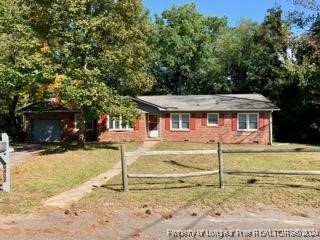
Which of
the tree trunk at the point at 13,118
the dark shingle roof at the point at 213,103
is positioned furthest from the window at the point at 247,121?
the tree trunk at the point at 13,118

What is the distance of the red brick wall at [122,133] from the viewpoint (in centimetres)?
3950

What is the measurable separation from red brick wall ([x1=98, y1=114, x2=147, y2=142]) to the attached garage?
4.02 meters

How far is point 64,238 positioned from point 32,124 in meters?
34.9

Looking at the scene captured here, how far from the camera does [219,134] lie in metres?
39.2

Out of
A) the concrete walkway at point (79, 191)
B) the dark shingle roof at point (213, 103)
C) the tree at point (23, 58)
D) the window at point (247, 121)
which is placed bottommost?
the concrete walkway at point (79, 191)

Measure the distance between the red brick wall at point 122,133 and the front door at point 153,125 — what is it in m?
0.90

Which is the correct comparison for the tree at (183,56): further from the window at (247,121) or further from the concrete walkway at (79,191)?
the concrete walkway at (79,191)

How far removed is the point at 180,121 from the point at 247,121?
5.39 metres

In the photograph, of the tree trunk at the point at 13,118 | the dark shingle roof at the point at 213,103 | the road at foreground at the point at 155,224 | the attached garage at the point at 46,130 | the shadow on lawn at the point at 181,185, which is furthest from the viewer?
the tree trunk at the point at 13,118

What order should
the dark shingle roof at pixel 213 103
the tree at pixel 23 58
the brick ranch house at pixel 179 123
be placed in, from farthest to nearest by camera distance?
1. the dark shingle roof at pixel 213 103
2. the brick ranch house at pixel 179 123
3. the tree at pixel 23 58

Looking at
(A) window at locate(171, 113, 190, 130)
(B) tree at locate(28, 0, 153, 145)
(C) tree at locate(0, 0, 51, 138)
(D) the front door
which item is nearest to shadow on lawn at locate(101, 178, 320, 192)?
(B) tree at locate(28, 0, 153, 145)

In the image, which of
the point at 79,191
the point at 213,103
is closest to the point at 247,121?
the point at 213,103

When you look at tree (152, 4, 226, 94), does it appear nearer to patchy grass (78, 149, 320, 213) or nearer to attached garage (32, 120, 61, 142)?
attached garage (32, 120, 61, 142)

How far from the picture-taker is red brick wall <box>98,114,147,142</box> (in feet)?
130
